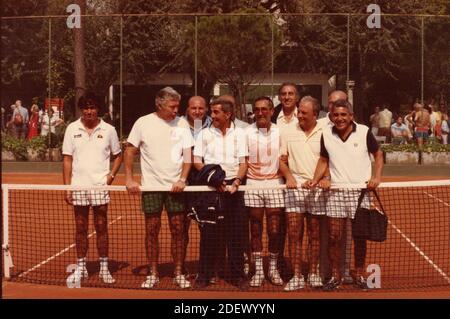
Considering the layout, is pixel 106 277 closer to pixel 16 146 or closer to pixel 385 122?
pixel 16 146

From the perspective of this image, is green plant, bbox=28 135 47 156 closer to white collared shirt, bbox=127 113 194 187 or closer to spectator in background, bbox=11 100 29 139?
spectator in background, bbox=11 100 29 139

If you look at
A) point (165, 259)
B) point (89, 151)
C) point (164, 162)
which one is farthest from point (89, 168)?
point (165, 259)

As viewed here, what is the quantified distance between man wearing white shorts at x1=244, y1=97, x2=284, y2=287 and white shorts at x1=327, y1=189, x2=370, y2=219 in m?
0.46

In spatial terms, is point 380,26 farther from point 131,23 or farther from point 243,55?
point 131,23

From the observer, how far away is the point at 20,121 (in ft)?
78.3

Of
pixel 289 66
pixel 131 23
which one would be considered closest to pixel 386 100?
pixel 289 66

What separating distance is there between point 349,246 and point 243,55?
16.3 m

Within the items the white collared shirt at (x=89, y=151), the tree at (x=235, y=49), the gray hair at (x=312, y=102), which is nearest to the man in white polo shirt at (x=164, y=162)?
the white collared shirt at (x=89, y=151)

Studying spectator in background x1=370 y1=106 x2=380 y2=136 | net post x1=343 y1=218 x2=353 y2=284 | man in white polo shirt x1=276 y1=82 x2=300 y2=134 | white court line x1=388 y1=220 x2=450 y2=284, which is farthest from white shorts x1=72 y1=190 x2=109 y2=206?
spectator in background x1=370 y1=106 x2=380 y2=136

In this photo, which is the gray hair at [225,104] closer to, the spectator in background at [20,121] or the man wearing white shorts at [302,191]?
the man wearing white shorts at [302,191]

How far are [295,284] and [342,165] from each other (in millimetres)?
1145

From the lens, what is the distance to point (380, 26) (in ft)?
80.7
